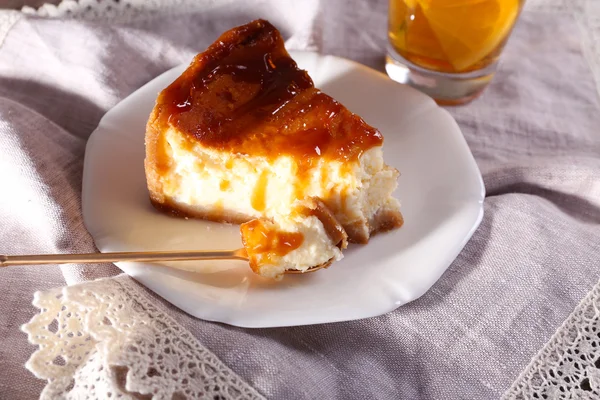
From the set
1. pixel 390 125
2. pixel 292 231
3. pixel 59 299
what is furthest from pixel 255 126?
pixel 59 299

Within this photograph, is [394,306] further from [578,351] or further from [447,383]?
[578,351]

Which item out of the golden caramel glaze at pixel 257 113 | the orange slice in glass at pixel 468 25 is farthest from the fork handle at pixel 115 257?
the orange slice in glass at pixel 468 25

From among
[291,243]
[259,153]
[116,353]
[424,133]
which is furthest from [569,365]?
[116,353]

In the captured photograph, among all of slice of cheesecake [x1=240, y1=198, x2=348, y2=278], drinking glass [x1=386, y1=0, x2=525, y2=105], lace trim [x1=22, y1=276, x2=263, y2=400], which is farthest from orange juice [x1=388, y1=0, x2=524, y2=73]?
lace trim [x1=22, y1=276, x2=263, y2=400]

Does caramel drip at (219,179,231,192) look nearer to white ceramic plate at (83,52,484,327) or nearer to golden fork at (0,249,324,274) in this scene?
white ceramic plate at (83,52,484,327)

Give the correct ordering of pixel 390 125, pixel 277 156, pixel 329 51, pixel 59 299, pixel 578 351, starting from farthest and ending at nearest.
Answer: pixel 329 51 → pixel 390 125 → pixel 277 156 → pixel 578 351 → pixel 59 299

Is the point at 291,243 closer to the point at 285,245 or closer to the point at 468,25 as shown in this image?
the point at 285,245
